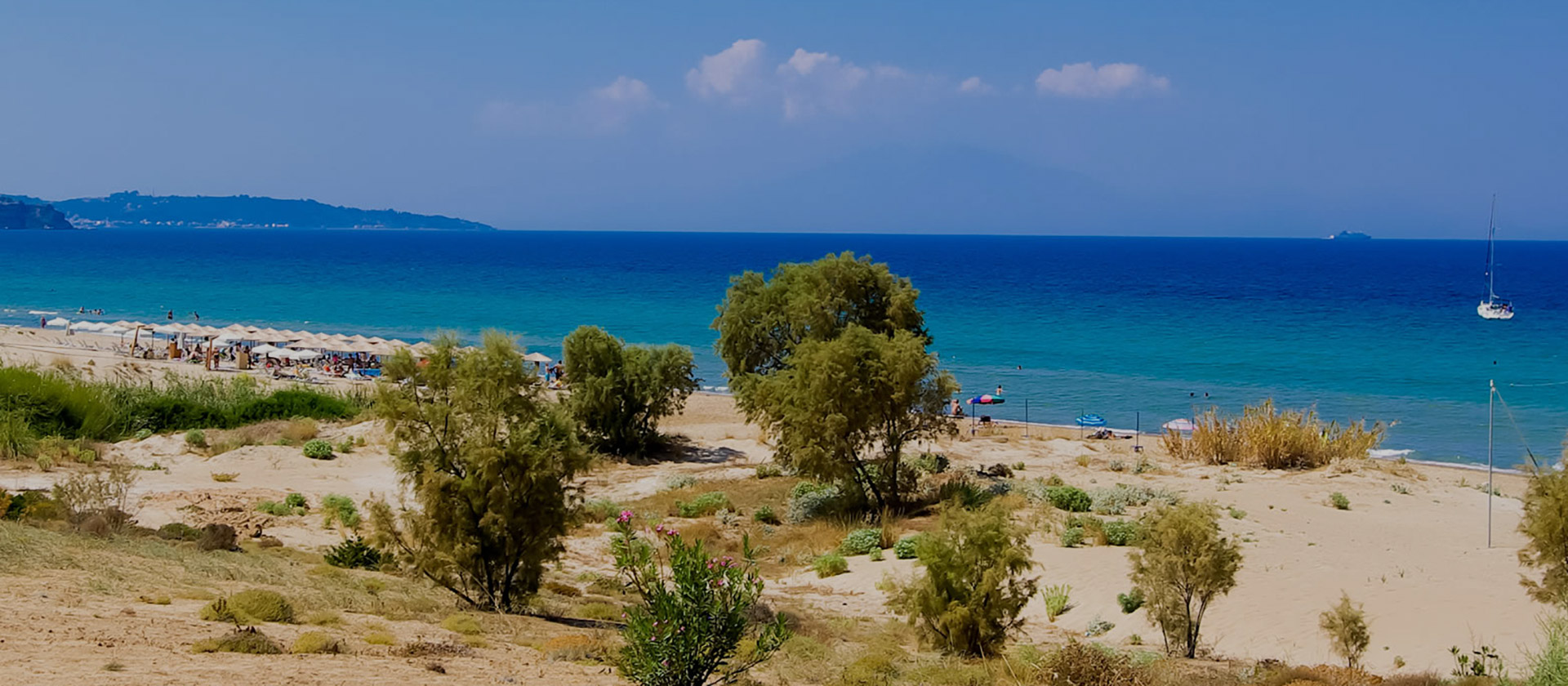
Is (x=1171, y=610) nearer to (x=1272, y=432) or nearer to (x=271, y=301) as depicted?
(x=1272, y=432)

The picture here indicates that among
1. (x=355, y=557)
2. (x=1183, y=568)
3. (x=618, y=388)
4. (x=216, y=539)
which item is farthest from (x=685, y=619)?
(x=618, y=388)

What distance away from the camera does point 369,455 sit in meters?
28.1

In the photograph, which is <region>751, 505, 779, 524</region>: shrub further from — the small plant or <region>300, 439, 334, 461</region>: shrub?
<region>300, 439, 334, 461</region>: shrub

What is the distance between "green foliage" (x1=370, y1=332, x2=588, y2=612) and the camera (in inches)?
539

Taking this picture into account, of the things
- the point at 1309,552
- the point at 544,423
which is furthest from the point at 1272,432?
the point at 544,423

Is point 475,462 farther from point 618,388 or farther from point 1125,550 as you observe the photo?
point 618,388

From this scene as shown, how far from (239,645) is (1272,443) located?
24.4 m

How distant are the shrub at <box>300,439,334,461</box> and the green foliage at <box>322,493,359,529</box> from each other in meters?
5.10

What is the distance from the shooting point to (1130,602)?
15.2 m

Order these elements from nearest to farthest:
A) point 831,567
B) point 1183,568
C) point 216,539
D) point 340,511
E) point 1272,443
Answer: point 1183,568 → point 216,539 → point 831,567 → point 340,511 → point 1272,443

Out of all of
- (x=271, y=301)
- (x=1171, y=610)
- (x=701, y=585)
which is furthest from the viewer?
(x=271, y=301)

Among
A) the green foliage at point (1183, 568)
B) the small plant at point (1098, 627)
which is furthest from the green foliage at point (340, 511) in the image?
the green foliage at point (1183, 568)

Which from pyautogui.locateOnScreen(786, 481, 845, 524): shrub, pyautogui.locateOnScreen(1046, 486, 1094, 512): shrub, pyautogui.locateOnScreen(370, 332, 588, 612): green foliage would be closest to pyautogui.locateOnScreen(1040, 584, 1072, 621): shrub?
pyautogui.locateOnScreen(1046, 486, 1094, 512): shrub

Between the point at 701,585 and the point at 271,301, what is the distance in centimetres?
8889
